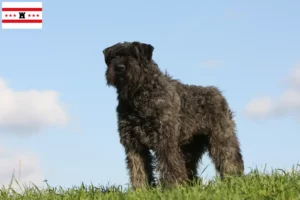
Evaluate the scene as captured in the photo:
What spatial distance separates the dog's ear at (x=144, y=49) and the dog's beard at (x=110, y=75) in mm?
666

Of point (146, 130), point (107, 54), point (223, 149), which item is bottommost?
point (223, 149)

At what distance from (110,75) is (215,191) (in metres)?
4.05

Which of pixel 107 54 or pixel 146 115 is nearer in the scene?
pixel 146 115

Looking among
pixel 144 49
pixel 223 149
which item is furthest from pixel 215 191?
pixel 223 149

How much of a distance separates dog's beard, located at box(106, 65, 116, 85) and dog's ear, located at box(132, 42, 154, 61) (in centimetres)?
67

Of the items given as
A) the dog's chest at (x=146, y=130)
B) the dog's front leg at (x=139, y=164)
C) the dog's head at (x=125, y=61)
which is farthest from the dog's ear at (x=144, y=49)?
the dog's front leg at (x=139, y=164)

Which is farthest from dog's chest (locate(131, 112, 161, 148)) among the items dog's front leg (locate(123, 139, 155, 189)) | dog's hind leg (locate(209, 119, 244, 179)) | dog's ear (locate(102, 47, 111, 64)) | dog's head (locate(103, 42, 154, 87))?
dog's hind leg (locate(209, 119, 244, 179))

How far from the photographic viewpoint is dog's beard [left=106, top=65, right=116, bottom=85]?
11625 mm

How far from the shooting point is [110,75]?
11.7 meters

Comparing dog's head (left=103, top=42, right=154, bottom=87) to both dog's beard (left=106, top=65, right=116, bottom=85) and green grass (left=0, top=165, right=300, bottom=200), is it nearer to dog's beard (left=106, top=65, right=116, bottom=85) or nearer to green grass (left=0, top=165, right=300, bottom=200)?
dog's beard (left=106, top=65, right=116, bottom=85)

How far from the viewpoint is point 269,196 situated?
324 inches

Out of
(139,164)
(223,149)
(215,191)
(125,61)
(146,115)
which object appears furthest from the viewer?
(223,149)

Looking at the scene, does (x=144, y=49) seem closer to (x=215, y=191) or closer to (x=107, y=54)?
(x=107, y=54)

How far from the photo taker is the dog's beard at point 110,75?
1162cm
